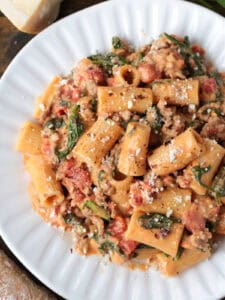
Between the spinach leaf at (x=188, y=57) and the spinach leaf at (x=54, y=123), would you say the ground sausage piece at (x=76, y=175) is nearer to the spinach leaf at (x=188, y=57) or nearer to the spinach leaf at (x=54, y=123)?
the spinach leaf at (x=54, y=123)

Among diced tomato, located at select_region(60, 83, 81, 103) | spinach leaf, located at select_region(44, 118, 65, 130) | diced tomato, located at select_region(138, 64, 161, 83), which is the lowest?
diced tomato, located at select_region(138, 64, 161, 83)

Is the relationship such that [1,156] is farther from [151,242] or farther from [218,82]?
[218,82]

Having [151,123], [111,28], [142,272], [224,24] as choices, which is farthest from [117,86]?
[142,272]

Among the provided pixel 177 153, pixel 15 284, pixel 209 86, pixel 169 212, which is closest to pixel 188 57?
pixel 209 86

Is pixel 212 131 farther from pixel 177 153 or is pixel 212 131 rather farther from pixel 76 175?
pixel 76 175

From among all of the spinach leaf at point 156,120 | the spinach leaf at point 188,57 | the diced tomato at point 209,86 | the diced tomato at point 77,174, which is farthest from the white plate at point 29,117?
the spinach leaf at point 156,120

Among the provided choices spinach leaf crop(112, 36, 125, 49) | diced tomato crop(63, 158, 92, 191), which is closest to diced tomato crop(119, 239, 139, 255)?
diced tomato crop(63, 158, 92, 191)

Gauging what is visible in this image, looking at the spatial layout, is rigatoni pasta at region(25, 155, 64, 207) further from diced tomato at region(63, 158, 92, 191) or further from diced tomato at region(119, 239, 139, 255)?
diced tomato at region(119, 239, 139, 255)
